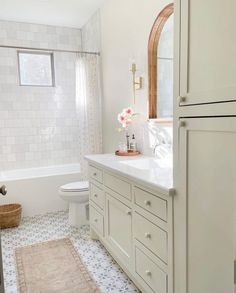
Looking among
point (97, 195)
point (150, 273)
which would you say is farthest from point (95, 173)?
point (150, 273)

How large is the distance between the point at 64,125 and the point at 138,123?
6.03 ft

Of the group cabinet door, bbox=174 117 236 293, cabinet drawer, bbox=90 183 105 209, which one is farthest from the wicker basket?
cabinet door, bbox=174 117 236 293

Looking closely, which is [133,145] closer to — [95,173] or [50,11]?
[95,173]

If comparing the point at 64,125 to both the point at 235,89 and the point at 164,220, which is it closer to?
the point at 164,220

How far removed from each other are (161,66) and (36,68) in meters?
2.39

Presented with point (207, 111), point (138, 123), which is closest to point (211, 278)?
point (207, 111)

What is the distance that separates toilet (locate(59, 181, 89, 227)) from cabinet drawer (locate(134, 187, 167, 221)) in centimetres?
134

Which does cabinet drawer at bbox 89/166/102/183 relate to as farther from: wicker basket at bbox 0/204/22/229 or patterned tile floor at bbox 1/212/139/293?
wicker basket at bbox 0/204/22/229

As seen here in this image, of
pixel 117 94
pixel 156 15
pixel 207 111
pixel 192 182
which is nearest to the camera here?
pixel 207 111

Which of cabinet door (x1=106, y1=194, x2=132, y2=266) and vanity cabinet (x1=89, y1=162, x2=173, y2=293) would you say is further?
cabinet door (x1=106, y1=194, x2=132, y2=266)

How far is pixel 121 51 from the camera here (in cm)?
283

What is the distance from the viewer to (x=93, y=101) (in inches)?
130

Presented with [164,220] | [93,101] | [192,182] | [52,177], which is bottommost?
[52,177]

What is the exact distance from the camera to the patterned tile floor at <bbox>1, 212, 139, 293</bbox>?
6.30 feet
